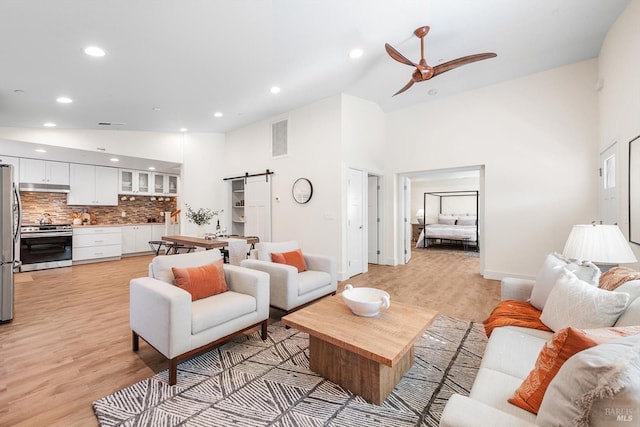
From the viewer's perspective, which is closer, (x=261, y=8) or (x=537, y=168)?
(x=261, y=8)

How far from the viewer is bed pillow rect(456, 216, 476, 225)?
926cm

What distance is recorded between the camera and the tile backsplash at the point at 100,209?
19.8 feet

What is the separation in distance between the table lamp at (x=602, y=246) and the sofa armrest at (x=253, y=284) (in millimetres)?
2465

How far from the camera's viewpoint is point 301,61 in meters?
3.46

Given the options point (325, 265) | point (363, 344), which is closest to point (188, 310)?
point (363, 344)

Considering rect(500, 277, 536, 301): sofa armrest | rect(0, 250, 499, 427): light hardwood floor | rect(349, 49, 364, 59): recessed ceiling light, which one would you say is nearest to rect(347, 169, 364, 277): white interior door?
rect(0, 250, 499, 427): light hardwood floor

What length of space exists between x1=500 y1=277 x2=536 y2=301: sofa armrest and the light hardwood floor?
2.45 ft

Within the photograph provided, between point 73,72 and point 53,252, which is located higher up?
point 73,72

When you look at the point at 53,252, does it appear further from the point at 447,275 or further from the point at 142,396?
the point at 447,275

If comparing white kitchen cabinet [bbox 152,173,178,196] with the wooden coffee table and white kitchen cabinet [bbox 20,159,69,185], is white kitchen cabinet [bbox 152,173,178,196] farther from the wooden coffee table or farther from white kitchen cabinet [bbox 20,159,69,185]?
the wooden coffee table

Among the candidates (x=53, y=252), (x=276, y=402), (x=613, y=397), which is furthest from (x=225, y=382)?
(x=53, y=252)

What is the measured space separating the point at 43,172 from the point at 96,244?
1784mm

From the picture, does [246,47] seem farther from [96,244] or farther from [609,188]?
[96,244]

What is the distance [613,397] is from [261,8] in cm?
316
